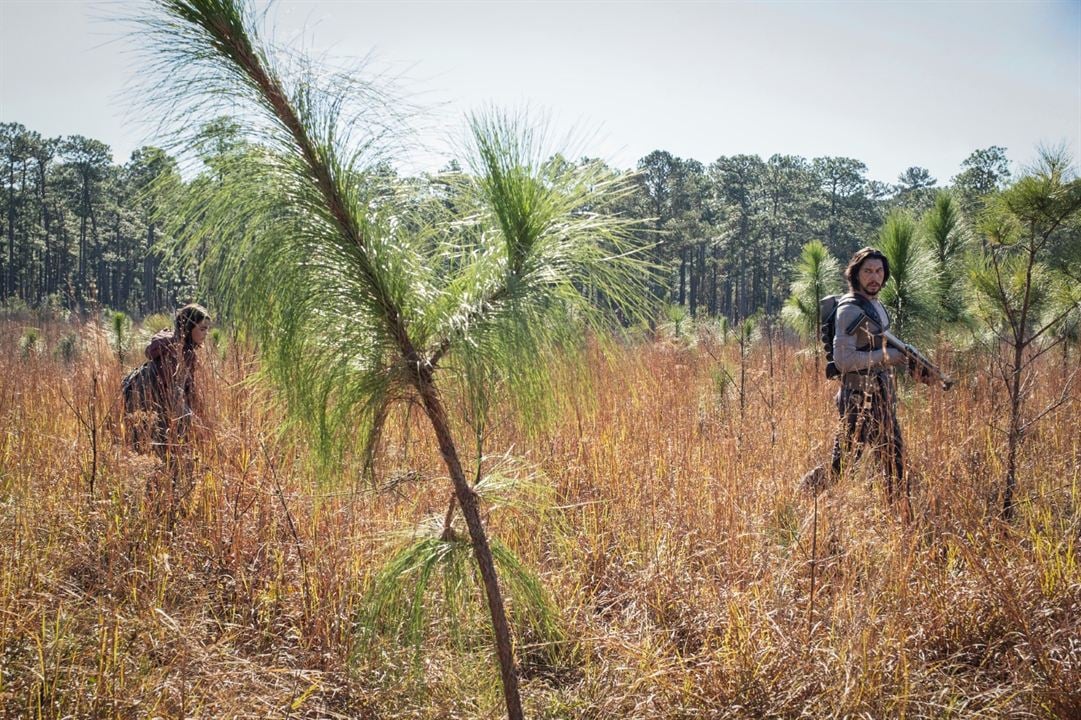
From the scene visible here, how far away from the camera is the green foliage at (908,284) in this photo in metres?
5.13

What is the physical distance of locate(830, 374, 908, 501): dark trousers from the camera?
275 cm

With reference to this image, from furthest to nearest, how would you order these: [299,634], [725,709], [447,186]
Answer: [299,634], [725,709], [447,186]

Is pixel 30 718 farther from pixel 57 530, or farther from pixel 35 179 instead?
pixel 35 179

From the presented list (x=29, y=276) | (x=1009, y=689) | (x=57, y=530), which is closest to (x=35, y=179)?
(x=29, y=276)

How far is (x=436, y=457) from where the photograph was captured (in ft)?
10.7

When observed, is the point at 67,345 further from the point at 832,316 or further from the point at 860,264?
the point at 860,264

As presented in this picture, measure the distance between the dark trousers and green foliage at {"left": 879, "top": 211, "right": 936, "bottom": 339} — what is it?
1917 mm

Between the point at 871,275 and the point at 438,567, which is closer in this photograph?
the point at 438,567

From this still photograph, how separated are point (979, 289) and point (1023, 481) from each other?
1.09 metres

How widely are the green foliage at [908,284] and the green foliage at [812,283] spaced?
1416mm

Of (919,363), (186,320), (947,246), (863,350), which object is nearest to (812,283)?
(947,246)

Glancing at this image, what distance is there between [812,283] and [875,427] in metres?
3.85

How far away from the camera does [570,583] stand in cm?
284

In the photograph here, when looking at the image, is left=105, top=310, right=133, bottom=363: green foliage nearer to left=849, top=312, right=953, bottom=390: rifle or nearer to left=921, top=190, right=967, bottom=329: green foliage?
left=849, top=312, right=953, bottom=390: rifle
